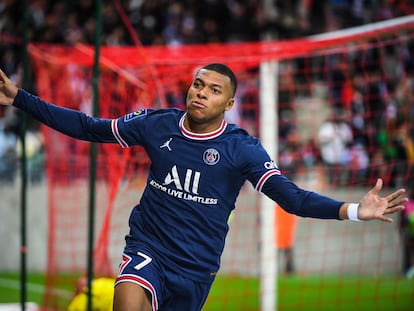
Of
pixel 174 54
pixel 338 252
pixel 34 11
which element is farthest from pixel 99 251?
pixel 34 11

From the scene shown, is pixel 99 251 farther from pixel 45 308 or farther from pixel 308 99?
pixel 308 99

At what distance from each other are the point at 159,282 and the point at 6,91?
1.51 meters

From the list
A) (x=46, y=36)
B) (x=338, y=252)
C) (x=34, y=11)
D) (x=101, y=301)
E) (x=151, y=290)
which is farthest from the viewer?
(x=34, y=11)

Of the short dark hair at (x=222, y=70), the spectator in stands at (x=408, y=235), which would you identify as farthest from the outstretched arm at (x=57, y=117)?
the spectator in stands at (x=408, y=235)

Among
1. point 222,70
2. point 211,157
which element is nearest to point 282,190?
point 211,157

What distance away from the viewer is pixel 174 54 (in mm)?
10023

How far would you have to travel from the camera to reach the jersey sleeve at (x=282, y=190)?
475cm

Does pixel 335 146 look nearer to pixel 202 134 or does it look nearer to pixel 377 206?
pixel 202 134

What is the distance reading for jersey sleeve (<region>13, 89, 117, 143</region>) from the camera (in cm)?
528

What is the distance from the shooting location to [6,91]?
523 cm

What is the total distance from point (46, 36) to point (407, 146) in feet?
27.0

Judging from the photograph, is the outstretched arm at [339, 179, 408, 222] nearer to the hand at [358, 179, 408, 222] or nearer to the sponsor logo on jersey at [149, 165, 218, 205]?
the hand at [358, 179, 408, 222]

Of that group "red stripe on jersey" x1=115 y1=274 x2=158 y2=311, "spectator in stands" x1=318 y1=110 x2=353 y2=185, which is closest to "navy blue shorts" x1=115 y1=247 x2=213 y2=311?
"red stripe on jersey" x1=115 y1=274 x2=158 y2=311

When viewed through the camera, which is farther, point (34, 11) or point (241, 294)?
point (34, 11)
